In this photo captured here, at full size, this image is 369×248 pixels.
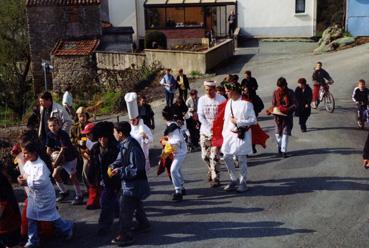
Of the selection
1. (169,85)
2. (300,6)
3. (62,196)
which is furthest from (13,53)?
(62,196)

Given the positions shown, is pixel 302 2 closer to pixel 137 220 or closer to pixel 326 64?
pixel 326 64

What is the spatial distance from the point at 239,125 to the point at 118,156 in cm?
231

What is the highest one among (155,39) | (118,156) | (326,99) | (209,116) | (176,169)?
(155,39)

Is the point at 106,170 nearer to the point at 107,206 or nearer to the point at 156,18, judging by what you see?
the point at 107,206

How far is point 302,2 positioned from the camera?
120 feet

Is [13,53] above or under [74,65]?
above

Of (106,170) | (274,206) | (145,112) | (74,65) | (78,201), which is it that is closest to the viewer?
(106,170)

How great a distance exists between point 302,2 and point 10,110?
1930cm

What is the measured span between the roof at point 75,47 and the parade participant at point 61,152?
21.9m

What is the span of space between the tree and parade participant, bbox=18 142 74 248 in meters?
29.6

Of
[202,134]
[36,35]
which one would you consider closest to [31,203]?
[202,134]

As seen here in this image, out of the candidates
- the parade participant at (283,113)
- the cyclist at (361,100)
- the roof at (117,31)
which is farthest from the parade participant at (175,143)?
the roof at (117,31)

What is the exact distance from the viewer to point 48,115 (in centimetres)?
1051

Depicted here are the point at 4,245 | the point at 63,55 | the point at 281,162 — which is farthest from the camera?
the point at 63,55
